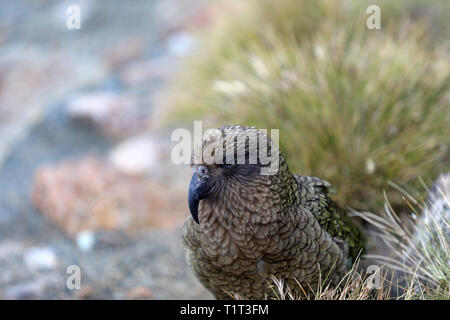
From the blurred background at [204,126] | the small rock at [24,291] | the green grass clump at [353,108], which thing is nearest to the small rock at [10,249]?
the blurred background at [204,126]

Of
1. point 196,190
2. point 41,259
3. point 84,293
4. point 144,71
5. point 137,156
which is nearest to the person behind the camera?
point 196,190

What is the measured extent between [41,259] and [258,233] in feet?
9.08

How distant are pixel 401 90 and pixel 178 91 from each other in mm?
2844

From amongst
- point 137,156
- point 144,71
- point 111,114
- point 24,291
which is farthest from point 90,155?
point 24,291

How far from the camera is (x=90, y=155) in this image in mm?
6902

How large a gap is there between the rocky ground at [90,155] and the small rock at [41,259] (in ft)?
0.04

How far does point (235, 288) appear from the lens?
3275mm

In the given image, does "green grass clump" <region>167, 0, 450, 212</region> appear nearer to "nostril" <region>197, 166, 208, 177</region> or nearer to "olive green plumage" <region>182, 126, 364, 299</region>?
"olive green plumage" <region>182, 126, 364, 299</region>

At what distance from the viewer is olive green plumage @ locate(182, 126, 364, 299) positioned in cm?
291

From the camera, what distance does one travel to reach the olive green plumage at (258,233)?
291 cm

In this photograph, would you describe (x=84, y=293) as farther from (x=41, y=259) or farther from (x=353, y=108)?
(x=353, y=108)

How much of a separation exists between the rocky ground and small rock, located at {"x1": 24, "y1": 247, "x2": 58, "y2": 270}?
0.01 meters

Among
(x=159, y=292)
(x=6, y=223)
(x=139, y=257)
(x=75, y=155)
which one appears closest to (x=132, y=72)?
(x=75, y=155)

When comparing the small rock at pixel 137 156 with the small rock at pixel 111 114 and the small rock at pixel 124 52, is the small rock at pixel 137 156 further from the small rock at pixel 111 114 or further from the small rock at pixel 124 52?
the small rock at pixel 124 52
